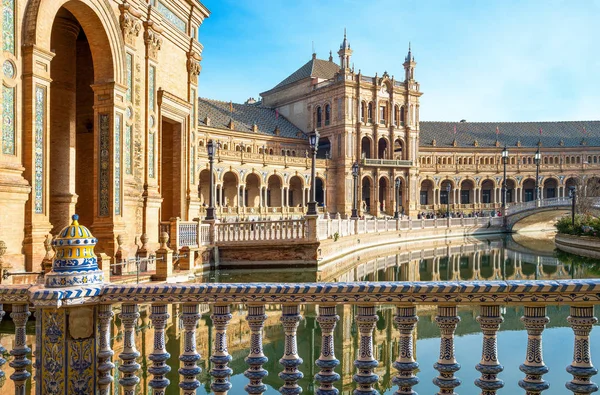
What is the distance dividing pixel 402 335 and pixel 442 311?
12.3 inches

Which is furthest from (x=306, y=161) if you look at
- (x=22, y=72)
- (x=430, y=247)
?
(x=22, y=72)

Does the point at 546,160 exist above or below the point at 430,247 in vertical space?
above

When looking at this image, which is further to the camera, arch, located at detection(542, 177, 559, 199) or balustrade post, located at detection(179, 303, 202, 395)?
arch, located at detection(542, 177, 559, 199)

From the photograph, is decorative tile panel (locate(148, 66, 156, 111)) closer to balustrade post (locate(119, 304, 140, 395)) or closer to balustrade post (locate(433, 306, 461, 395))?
balustrade post (locate(119, 304, 140, 395))

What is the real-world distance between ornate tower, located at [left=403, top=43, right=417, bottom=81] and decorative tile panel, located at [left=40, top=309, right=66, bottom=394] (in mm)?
62275

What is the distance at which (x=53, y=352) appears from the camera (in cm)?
365

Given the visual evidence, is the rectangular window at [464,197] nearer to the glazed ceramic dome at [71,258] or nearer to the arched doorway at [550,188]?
the arched doorway at [550,188]

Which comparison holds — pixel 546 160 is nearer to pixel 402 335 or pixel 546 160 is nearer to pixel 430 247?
pixel 430 247

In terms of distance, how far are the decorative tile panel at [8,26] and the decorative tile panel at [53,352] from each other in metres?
9.71

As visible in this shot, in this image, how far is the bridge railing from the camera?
10.4 feet

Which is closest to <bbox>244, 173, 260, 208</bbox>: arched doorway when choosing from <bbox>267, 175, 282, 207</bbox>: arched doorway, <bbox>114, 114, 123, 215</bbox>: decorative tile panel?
<bbox>267, 175, 282, 207</bbox>: arched doorway

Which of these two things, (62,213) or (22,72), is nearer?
(22,72)

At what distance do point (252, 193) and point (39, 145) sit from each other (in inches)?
1531

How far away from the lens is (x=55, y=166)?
614 inches
